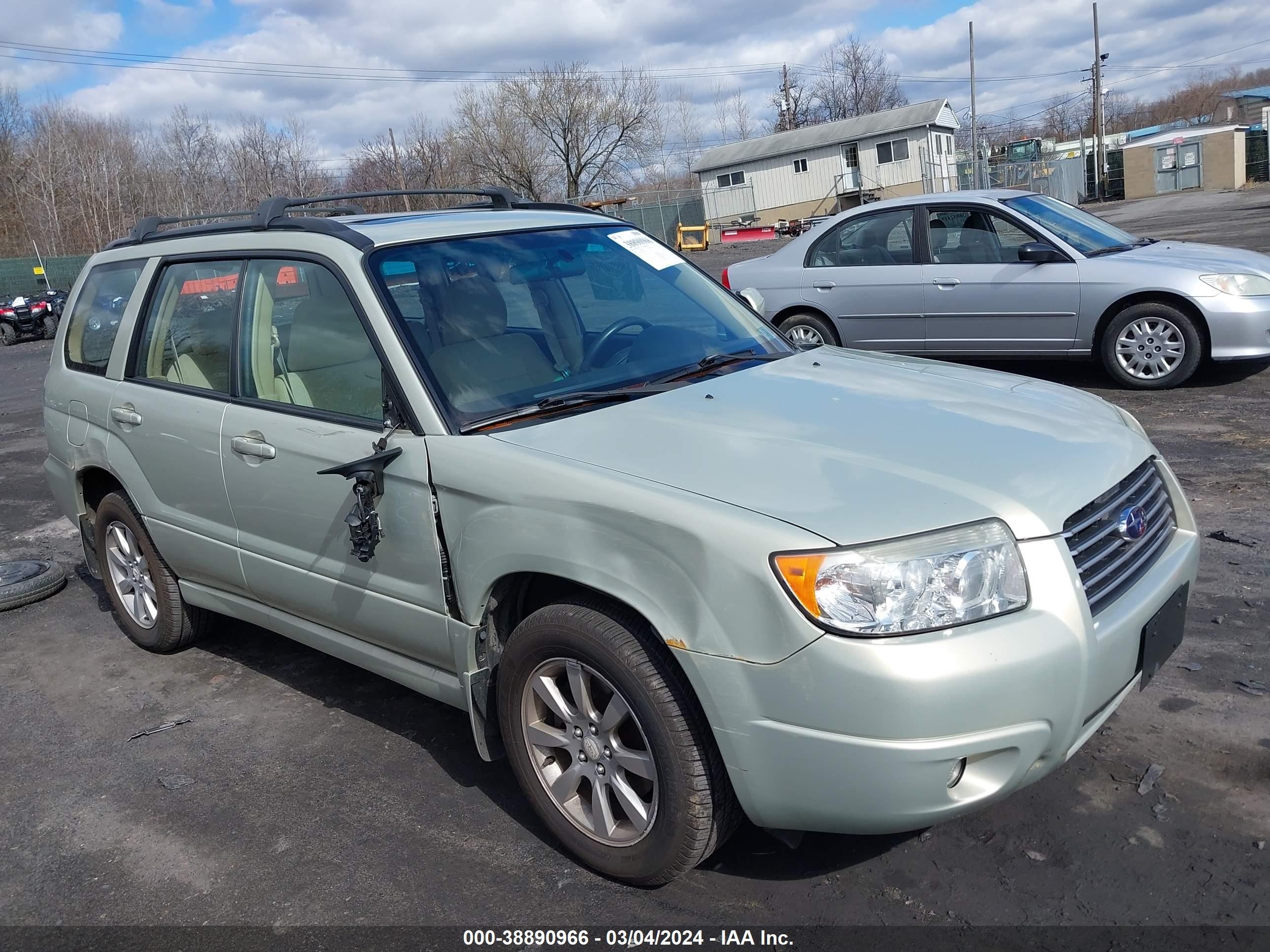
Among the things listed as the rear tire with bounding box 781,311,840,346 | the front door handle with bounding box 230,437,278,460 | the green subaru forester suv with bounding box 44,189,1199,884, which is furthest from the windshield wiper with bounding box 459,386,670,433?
the rear tire with bounding box 781,311,840,346

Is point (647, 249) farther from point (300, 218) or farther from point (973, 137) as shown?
point (973, 137)

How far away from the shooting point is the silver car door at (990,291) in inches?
332

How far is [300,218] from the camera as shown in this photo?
3.91m

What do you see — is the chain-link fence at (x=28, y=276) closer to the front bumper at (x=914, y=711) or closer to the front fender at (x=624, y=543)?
the front fender at (x=624, y=543)

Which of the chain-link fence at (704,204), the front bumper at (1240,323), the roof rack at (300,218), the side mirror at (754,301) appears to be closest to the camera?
the roof rack at (300,218)

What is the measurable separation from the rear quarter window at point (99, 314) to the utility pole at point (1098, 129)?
181 ft

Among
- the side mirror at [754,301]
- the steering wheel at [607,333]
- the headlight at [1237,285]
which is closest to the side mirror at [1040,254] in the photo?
the headlight at [1237,285]

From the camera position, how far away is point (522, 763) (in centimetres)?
311

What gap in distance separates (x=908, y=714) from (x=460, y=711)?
88.3 inches

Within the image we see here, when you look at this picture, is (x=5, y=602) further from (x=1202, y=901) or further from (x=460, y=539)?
(x=1202, y=901)

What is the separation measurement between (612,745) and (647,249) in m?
2.20

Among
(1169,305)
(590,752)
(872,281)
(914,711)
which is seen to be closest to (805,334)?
(872,281)

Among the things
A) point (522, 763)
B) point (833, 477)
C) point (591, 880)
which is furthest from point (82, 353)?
point (833, 477)

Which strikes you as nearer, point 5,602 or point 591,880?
point 591,880
